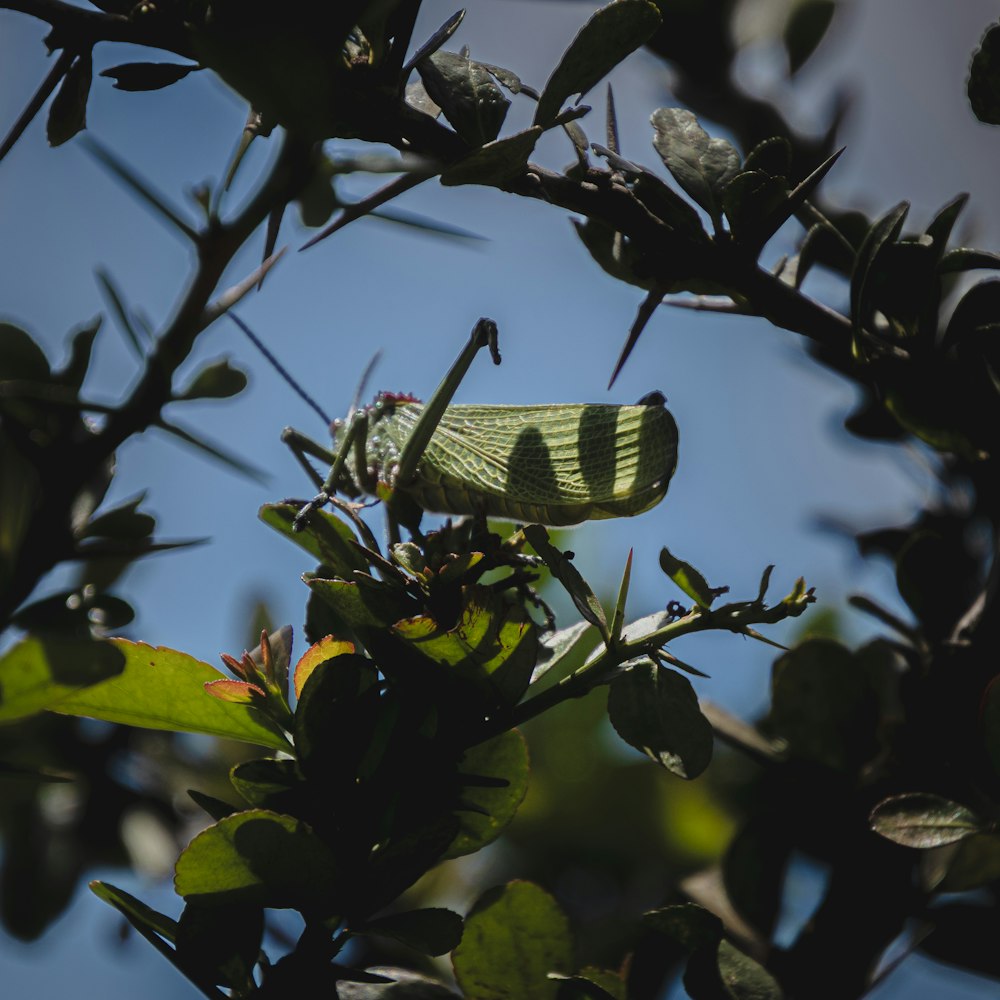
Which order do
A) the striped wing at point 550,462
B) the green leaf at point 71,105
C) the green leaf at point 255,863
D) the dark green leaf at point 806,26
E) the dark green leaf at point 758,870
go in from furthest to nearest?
the dark green leaf at point 806,26, the striped wing at point 550,462, the dark green leaf at point 758,870, the green leaf at point 71,105, the green leaf at point 255,863

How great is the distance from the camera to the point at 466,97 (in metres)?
0.67

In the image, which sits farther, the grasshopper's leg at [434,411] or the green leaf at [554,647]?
the grasshopper's leg at [434,411]

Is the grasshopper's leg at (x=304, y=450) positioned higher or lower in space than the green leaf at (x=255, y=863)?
lower

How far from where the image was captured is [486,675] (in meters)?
0.67

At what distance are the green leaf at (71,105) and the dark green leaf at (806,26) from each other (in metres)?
1.00

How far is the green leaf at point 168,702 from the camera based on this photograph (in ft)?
2.05

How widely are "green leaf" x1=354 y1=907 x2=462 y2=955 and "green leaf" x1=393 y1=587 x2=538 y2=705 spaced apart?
0.50ft

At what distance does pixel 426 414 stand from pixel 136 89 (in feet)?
2.35

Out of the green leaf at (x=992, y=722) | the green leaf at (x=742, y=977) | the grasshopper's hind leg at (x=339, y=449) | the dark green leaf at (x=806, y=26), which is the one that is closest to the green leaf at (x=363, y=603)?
the green leaf at (x=742, y=977)

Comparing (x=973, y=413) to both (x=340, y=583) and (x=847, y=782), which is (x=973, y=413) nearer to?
(x=847, y=782)

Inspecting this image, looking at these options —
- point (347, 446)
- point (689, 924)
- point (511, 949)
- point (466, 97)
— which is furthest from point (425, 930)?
point (347, 446)

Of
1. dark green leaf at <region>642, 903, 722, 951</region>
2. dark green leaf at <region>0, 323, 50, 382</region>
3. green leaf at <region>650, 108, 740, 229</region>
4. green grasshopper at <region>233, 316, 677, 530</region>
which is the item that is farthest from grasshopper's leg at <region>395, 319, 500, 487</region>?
dark green leaf at <region>642, 903, 722, 951</region>

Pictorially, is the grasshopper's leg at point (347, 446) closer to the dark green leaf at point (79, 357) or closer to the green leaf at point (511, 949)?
the dark green leaf at point (79, 357)

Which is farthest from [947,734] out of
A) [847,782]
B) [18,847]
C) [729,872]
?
[18,847]
